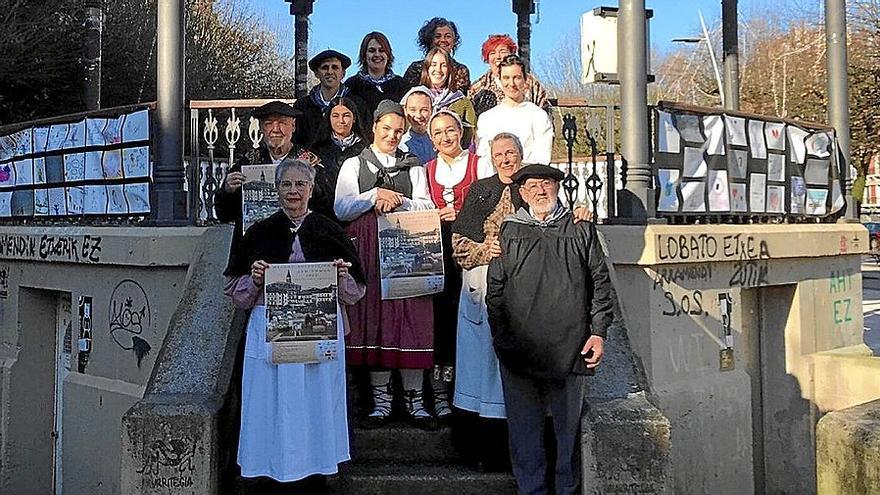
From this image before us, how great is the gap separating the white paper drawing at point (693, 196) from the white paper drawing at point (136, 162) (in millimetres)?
4030

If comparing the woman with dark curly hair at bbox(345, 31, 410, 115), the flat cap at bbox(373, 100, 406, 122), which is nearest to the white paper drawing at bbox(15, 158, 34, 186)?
the woman with dark curly hair at bbox(345, 31, 410, 115)

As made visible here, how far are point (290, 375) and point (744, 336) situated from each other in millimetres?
4720

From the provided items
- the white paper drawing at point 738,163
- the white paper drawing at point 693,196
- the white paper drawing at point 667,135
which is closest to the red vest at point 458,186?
the white paper drawing at point 667,135

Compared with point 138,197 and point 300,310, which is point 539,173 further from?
point 138,197

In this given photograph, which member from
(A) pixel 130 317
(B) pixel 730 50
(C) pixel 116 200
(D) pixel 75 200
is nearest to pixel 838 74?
(B) pixel 730 50

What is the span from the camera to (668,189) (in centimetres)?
659

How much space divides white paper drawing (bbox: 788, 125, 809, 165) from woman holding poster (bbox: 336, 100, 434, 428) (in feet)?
13.4

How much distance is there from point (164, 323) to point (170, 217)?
2.57 ft

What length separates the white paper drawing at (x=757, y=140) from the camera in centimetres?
736

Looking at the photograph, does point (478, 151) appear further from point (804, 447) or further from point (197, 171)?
point (804, 447)

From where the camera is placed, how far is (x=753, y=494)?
727 cm

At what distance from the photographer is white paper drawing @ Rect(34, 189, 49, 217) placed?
767cm

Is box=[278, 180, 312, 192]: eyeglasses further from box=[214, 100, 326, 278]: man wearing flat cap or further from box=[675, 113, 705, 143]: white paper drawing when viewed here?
box=[675, 113, 705, 143]: white paper drawing

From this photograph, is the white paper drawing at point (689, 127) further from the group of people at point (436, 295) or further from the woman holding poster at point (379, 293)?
the woman holding poster at point (379, 293)
